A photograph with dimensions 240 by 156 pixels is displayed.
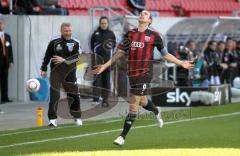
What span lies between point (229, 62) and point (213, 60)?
4.02 feet

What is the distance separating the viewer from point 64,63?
15.7m

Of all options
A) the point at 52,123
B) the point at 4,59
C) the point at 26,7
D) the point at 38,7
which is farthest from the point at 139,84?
the point at 38,7

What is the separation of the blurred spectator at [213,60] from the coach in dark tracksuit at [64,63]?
1062 centimetres

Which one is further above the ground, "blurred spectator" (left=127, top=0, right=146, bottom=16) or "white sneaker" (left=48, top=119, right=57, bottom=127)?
"blurred spectator" (left=127, top=0, right=146, bottom=16)

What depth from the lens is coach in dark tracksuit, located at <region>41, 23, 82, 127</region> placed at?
51.4 feet

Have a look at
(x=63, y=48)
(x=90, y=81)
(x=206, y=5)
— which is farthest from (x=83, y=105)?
(x=206, y=5)

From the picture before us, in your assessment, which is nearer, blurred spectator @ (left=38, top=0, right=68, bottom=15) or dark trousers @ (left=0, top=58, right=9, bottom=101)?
dark trousers @ (left=0, top=58, right=9, bottom=101)

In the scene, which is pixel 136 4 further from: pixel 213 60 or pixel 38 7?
pixel 38 7

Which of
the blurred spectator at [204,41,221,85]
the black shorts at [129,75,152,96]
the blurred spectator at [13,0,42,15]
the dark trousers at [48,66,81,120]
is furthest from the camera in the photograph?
the blurred spectator at [204,41,221,85]

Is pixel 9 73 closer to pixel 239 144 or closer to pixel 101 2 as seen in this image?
pixel 101 2

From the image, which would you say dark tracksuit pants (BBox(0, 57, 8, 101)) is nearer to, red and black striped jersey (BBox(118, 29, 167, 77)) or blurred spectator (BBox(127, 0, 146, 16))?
red and black striped jersey (BBox(118, 29, 167, 77))

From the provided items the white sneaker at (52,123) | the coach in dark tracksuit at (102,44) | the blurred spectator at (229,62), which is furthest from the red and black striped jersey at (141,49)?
the blurred spectator at (229,62)

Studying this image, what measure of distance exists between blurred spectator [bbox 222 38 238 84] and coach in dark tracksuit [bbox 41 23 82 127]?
1169 cm

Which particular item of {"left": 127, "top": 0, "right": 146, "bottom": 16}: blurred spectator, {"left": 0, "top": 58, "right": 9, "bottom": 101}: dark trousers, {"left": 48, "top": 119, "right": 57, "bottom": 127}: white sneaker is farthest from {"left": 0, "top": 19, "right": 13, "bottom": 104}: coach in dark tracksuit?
{"left": 127, "top": 0, "right": 146, "bottom": 16}: blurred spectator
